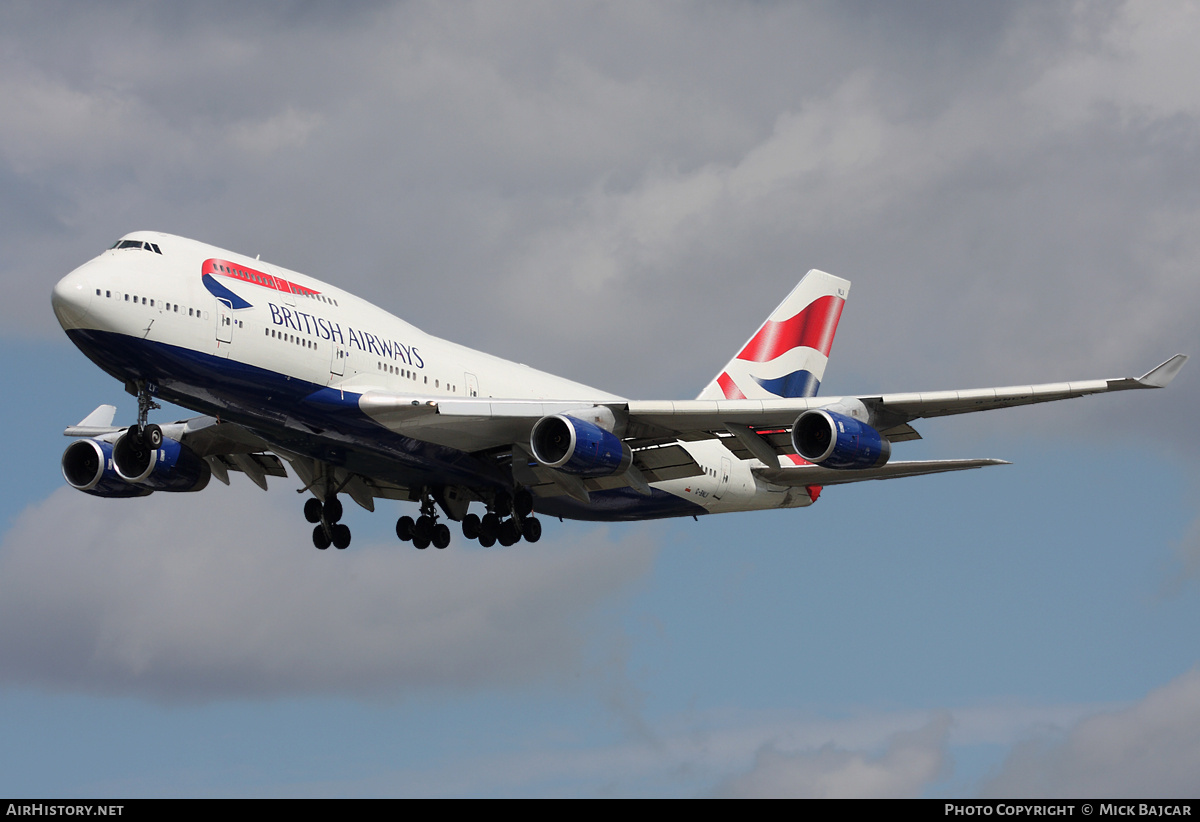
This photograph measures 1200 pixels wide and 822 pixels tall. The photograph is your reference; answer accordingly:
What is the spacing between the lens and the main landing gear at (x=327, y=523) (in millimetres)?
43406

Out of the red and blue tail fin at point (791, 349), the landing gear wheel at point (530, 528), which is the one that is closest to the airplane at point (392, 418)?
the landing gear wheel at point (530, 528)

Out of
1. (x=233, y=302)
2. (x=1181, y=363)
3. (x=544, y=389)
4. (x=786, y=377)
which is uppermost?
(x=786, y=377)

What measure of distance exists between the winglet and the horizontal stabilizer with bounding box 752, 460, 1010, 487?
7.12 metres

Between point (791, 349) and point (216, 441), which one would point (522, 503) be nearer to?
point (216, 441)

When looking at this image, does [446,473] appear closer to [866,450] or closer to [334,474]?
[334,474]

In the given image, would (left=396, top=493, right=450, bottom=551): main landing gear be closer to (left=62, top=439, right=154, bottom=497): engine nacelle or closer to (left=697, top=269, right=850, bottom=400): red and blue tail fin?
(left=62, top=439, right=154, bottom=497): engine nacelle

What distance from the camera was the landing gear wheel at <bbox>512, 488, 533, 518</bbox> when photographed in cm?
4112

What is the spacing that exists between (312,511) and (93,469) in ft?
22.4

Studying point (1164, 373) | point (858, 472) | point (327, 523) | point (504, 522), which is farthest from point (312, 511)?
point (1164, 373)
